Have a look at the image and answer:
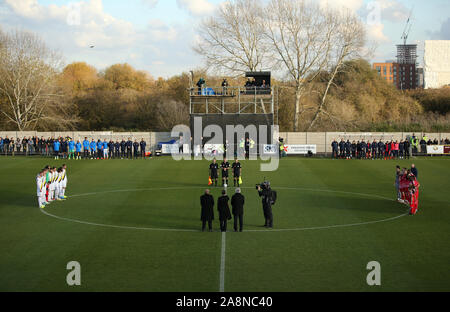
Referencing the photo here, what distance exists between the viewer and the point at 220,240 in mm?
16188

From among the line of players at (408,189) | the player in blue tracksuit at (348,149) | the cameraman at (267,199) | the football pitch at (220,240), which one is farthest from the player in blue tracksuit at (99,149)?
the cameraman at (267,199)

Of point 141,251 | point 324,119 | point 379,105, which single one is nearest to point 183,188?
point 141,251

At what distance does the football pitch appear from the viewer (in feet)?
40.4

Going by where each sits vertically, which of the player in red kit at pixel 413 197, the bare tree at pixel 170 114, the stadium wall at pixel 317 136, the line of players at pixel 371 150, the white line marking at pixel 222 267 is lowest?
the white line marking at pixel 222 267

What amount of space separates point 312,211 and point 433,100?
2546 inches

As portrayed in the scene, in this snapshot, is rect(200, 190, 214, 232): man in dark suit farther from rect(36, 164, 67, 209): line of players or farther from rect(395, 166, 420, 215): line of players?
rect(395, 166, 420, 215): line of players

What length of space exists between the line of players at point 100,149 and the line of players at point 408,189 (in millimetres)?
25118

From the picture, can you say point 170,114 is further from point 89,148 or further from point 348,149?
point 348,149

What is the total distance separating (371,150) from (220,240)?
2929cm

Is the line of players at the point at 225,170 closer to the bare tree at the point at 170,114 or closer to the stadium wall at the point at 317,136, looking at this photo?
the stadium wall at the point at 317,136

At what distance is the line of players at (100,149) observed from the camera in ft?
140

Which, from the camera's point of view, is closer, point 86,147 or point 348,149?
point 348,149

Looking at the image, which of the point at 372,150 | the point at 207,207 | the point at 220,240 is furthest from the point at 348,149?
the point at 220,240
